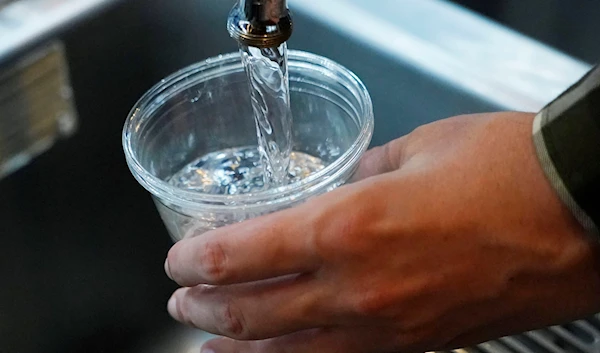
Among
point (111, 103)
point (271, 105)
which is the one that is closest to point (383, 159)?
point (271, 105)

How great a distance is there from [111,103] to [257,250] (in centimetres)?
33

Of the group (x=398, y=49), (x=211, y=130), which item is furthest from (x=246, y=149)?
(x=398, y=49)

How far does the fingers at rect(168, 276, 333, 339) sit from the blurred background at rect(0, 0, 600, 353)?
24 cm

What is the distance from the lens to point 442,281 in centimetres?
37

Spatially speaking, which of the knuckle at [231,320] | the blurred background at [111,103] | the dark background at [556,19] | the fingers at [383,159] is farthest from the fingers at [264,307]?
the dark background at [556,19]

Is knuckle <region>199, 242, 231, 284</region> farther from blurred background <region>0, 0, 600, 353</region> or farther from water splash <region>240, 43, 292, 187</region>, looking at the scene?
blurred background <region>0, 0, 600, 353</region>

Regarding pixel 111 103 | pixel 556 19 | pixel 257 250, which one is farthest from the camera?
pixel 556 19

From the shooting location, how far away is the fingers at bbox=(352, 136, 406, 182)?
45 cm

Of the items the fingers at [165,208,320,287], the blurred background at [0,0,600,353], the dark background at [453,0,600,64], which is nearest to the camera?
the fingers at [165,208,320,287]

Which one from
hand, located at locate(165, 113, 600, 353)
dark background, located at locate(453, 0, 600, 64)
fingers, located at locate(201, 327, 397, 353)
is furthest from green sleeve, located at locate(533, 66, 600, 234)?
dark background, located at locate(453, 0, 600, 64)

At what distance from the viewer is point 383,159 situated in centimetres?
46

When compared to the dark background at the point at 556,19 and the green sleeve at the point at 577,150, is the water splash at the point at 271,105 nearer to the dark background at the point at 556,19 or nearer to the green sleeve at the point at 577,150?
the green sleeve at the point at 577,150

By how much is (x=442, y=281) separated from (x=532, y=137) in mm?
84

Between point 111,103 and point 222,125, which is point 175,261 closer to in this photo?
point 222,125
